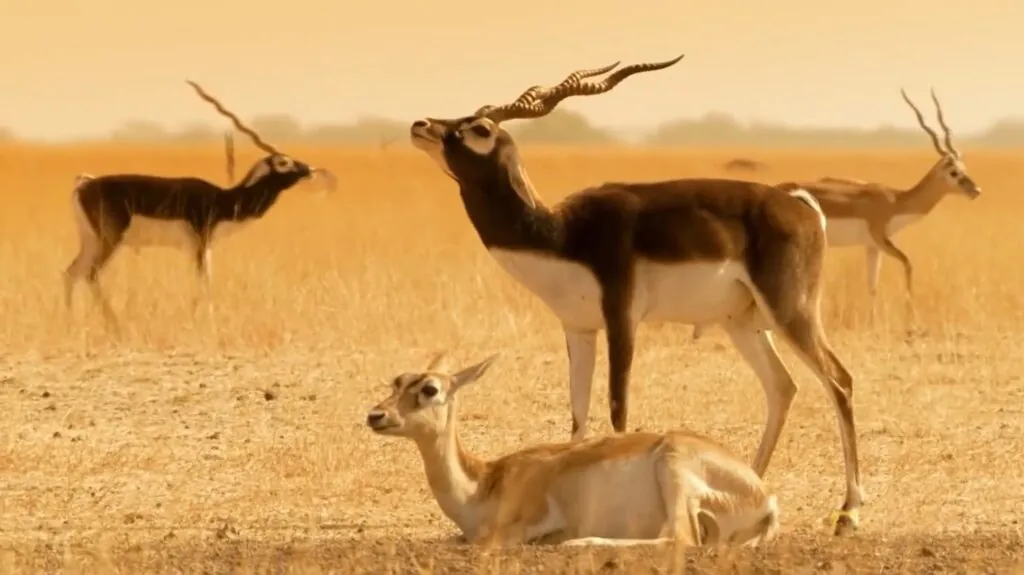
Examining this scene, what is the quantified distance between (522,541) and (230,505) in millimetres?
2016

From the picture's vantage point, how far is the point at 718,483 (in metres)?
7.42

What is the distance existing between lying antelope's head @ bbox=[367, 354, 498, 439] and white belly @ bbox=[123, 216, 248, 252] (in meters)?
11.1

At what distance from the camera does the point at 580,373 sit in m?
9.26

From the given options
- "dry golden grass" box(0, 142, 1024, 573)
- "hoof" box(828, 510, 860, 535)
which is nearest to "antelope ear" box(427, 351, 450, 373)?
"dry golden grass" box(0, 142, 1024, 573)

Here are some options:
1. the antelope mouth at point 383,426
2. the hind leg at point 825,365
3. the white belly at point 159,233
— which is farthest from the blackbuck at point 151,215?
the antelope mouth at point 383,426

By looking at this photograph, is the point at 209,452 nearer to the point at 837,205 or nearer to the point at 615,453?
the point at 615,453

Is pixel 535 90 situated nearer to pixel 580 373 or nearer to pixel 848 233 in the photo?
pixel 580 373

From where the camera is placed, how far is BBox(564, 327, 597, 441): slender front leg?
9203 millimetres

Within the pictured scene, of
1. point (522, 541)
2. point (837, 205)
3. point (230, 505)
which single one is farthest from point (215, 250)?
point (522, 541)

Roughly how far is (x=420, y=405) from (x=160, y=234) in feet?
37.6

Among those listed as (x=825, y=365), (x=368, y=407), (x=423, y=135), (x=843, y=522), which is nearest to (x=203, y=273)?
(x=368, y=407)

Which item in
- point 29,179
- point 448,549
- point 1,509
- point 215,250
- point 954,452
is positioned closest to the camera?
point 448,549

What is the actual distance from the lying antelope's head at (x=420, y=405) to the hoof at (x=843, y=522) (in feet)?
5.43

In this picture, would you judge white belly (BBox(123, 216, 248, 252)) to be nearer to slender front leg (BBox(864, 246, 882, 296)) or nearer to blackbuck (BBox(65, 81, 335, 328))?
blackbuck (BBox(65, 81, 335, 328))
